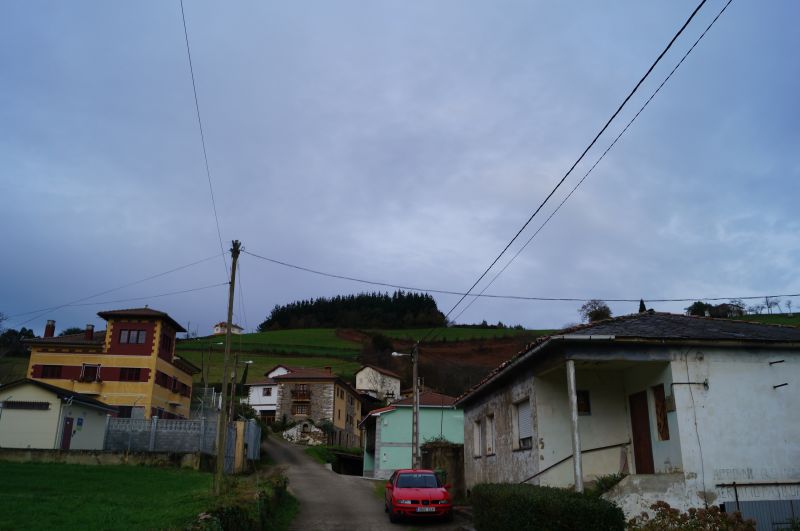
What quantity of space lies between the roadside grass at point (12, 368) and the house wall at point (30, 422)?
2955 centimetres

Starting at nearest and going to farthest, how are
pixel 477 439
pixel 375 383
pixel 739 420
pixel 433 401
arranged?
1. pixel 739 420
2. pixel 477 439
3. pixel 433 401
4. pixel 375 383

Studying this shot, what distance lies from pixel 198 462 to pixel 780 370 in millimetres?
24578

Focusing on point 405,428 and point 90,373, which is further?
point 90,373

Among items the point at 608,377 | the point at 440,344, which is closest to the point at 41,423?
the point at 608,377

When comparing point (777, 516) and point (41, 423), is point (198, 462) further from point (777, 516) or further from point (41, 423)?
point (777, 516)

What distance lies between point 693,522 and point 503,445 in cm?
788

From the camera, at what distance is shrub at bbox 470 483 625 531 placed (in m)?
9.82

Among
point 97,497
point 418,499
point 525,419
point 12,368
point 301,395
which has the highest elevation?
point 12,368

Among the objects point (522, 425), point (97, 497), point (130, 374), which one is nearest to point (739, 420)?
point (522, 425)

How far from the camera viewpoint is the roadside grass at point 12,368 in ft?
190

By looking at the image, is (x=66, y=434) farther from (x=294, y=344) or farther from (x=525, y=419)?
(x=294, y=344)

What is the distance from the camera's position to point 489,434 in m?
20.6

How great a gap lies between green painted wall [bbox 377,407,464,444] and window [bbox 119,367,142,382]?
18559 mm

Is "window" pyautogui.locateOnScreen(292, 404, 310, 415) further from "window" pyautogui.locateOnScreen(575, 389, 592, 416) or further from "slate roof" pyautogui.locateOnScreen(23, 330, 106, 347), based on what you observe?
"window" pyautogui.locateOnScreen(575, 389, 592, 416)
